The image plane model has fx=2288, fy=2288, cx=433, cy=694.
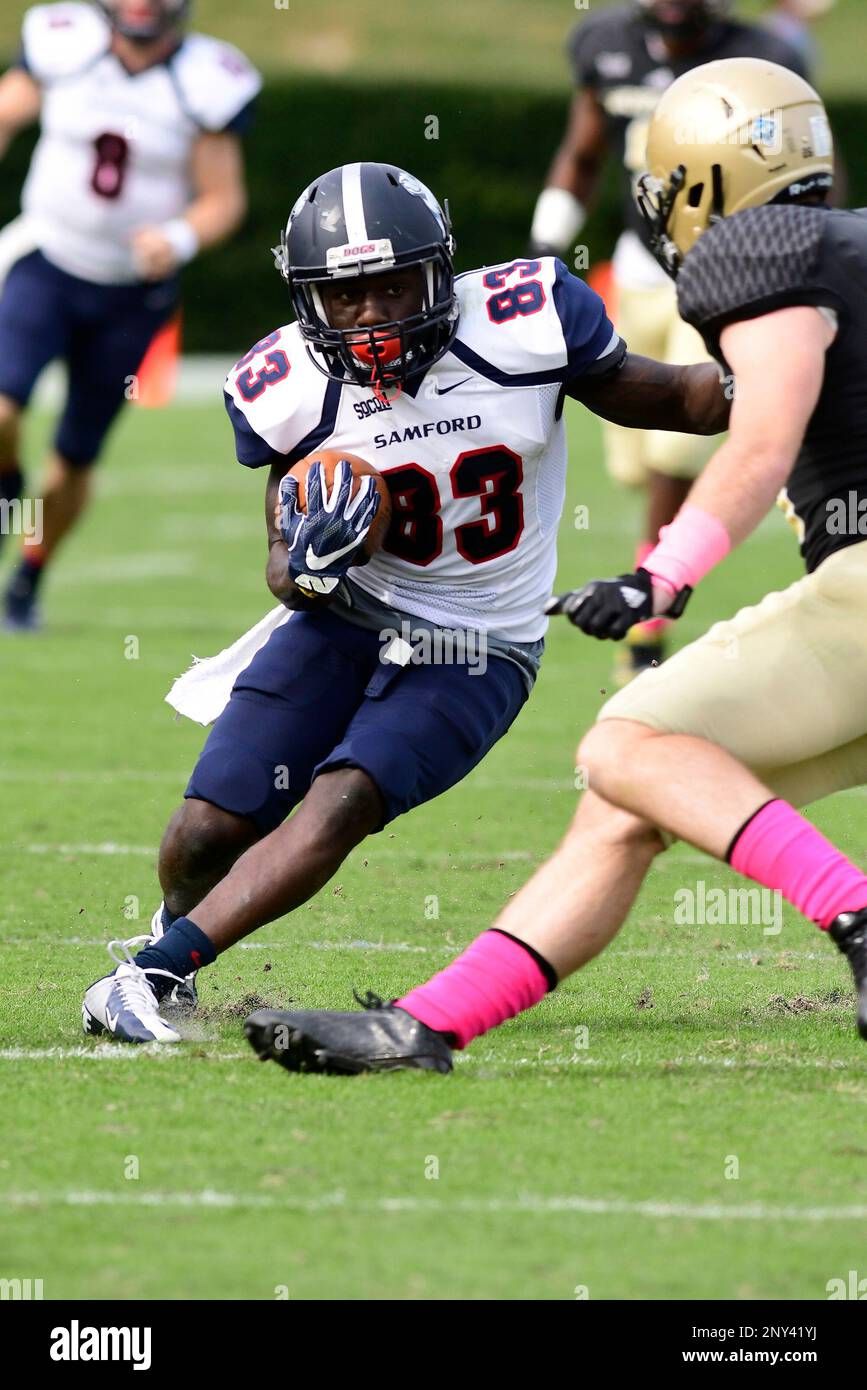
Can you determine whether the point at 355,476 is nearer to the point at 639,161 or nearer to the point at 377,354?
the point at 377,354

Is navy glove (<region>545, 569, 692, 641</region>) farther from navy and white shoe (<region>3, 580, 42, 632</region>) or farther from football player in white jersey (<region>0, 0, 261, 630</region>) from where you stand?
navy and white shoe (<region>3, 580, 42, 632</region>)

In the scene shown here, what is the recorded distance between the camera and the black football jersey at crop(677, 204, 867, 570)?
3.45m

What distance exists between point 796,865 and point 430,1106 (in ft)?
2.22

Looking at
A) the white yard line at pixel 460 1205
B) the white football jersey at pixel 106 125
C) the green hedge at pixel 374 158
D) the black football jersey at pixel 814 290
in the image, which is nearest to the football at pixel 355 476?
the black football jersey at pixel 814 290

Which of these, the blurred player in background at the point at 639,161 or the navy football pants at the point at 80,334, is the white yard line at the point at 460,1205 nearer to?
the blurred player in background at the point at 639,161

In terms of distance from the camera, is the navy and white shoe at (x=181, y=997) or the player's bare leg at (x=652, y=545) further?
the player's bare leg at (x=652, y=545)

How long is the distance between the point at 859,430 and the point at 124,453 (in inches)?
464

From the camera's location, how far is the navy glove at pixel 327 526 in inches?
156

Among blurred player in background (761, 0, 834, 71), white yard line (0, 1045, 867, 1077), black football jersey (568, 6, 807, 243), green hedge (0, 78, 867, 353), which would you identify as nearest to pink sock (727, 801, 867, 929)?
white yard line (0, 1045, 867, 1077)

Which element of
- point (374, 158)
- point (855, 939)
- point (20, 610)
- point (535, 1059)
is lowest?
point (535, 1059)

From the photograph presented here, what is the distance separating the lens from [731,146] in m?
3.69

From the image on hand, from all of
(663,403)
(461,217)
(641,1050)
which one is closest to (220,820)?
(641,1050)

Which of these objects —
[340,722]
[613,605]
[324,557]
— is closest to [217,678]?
[340,722]

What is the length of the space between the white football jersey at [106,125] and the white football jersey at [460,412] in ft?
14.2
